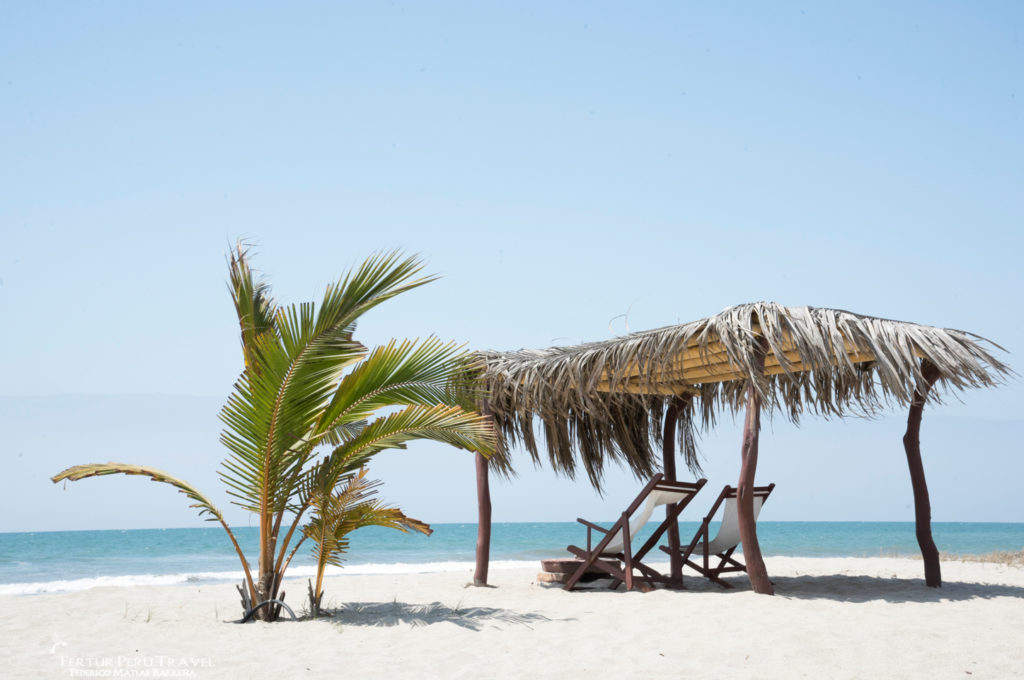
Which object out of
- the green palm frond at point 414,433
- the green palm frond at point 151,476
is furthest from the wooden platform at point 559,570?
the green palm frond at point 151,476

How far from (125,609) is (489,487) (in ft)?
9.40

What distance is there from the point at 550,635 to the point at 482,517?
2690mm

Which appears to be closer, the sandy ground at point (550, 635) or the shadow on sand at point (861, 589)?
the sandy ground at point (550, 635)

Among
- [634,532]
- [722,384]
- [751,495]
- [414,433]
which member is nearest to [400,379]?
Answer: [414,433]

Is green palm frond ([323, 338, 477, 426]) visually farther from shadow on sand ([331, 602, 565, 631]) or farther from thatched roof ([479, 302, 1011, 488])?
shadow on sand ([331, 602, 565, 631])

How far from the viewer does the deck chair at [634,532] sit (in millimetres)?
6082

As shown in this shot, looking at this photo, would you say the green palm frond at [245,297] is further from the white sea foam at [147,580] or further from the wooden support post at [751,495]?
the white sea foam at [147,580]

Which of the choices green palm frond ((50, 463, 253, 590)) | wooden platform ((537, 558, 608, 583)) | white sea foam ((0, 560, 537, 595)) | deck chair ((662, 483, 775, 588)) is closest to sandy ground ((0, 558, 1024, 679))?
deck chair ((662, 483, 775, 588))

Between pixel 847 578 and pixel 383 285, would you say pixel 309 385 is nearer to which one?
pixel 383 285

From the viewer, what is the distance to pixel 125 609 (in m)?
5.55

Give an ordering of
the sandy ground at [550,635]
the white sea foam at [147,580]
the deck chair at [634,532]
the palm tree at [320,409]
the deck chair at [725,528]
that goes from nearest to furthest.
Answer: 1. the sandy ground at [550,635]
2. the palm tree at [320,409]
3. the deck chair at [634,532]
4. the deck chair at [725,528]
5. the white sea foam at [147,580]

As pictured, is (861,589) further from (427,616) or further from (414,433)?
(414,433)

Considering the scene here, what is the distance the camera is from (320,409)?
4867 mm

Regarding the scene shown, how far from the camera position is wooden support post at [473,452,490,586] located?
7.02 m
